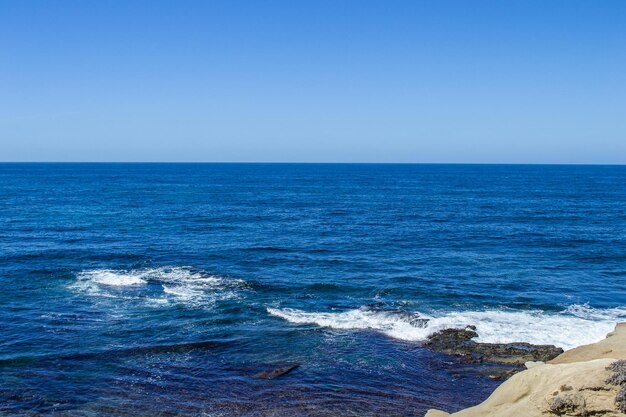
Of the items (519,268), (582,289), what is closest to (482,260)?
(519,268)

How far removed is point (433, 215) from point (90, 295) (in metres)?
59.9

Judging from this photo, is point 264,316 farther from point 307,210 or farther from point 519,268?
point 307,210

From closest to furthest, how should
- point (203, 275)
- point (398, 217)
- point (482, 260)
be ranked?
point (203, 275) → point (482, 260) → point (398, 217)

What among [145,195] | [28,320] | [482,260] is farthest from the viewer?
[145,195]

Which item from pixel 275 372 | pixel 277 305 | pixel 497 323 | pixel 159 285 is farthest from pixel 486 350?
pixel 159 285

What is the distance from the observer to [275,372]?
2762 cm

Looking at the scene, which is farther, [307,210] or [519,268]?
[307,210]

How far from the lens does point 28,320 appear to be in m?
35.3

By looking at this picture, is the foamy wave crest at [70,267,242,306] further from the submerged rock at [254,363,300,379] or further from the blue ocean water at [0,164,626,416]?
the submerged rock at [254,363,300,379]

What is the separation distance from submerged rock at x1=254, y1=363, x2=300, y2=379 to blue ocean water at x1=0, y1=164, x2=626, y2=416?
0.54 m

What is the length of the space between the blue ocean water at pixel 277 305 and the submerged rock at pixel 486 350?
121cm

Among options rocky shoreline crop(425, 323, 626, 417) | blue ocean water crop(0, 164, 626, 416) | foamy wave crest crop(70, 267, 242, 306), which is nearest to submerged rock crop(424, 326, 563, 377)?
blue ocean water crop(0, 164, 626, 416)

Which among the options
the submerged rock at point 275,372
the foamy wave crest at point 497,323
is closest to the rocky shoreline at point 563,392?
the foamy wave crest at point 497,323

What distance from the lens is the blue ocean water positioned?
2562cm
